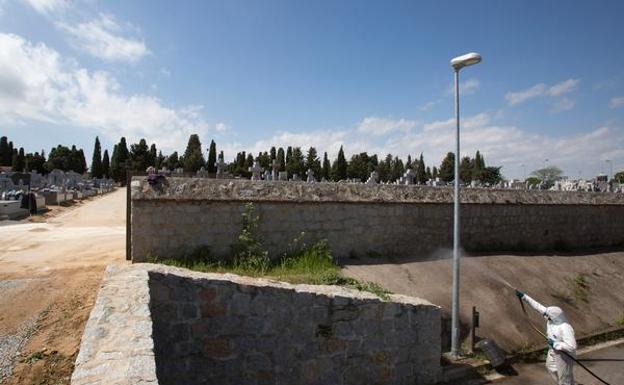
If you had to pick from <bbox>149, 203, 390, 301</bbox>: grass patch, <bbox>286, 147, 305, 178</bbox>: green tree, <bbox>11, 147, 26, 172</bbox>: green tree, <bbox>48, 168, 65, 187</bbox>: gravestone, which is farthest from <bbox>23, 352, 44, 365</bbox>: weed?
<bbox>11, 147, 26, 172</bbox>: green tree

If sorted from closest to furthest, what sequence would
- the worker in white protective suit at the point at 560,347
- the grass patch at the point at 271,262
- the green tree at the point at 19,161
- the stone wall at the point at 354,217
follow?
the worker in white protective suit at the point at 560,347 < the grass patch at the point at 271,262 < the stone wall at the point at 354,217 < the green tree at the point at 19,161

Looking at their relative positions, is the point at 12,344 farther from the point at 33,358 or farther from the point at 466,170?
the point at 466,170

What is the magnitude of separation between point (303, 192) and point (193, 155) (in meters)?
52.7

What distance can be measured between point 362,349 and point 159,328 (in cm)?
339

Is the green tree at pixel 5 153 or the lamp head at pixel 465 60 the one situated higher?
the green tree at pixel 5 153

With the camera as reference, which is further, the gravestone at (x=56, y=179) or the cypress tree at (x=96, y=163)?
the cypress tree at (x=96, y=163)

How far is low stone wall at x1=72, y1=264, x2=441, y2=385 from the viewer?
484 centimetres

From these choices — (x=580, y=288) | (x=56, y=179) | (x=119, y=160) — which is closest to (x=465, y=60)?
(x=580, y=288)

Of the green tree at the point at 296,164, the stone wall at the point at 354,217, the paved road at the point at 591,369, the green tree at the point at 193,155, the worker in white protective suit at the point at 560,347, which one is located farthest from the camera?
the green tree at the point at 296,164

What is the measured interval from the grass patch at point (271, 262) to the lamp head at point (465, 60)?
4842 mm

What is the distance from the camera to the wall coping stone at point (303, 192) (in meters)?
8.47

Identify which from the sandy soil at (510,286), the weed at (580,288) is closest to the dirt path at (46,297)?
the sandy soil at (510,286)

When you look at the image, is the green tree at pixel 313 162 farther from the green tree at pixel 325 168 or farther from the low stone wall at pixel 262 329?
the low stone wall at pixel 262 329

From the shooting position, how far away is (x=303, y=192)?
975 centimetres
